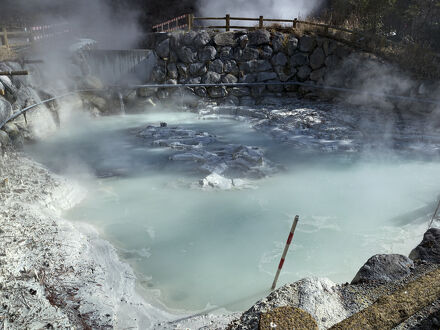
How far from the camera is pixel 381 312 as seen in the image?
81.3 inches

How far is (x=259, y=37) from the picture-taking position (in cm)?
1294

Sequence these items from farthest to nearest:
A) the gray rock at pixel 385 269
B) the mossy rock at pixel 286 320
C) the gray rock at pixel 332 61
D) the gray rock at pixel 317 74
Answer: the gray rock at pixel 317 74 → the gray rock at pixel 332 61 → the gray rock at pixel 385 269 → the mossy rock at pixel 286 320

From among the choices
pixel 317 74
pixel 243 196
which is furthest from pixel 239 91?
pixel 243 196

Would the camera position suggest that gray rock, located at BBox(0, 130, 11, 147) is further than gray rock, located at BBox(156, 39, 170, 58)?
No

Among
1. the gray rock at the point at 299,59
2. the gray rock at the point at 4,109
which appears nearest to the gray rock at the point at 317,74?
the gray rock at the point at 299,59

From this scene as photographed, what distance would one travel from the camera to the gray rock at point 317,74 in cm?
1288

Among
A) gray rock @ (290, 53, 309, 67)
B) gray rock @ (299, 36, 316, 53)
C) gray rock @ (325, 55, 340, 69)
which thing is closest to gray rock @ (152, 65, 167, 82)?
gray rock @ (290, 53, 309, 67)

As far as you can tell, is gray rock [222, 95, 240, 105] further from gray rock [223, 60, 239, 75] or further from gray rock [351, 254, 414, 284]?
gray rock [351, 254, 414, 284]

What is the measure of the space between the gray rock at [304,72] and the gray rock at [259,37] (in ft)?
5.56

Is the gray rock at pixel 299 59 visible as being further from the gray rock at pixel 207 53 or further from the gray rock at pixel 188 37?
the gray rock at pixel 188 37

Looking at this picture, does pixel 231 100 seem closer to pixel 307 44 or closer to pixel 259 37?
pixel 259 37

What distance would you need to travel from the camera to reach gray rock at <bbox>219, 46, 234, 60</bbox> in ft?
42.6

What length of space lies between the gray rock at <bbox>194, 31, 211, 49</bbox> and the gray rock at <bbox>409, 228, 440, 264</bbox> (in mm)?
11123

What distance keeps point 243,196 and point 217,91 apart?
779cm
